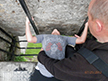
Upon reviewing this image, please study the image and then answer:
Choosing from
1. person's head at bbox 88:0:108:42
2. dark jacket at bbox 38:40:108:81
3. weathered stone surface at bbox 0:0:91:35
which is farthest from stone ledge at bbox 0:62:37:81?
person's head at bbox 88:0:108:42

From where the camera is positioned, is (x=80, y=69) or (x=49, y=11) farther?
(x=49, y=11)

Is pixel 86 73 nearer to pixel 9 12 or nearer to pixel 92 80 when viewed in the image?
pixel 92 80

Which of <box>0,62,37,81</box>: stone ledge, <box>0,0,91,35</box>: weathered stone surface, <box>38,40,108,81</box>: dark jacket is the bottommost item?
<box>0,62,37,81</box>: stone ledge

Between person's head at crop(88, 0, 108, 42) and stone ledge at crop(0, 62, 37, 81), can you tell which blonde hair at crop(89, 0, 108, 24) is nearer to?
person's head at crop(88, 0, 108, 42)

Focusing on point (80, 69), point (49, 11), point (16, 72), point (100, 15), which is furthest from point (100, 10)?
point (16, 72)

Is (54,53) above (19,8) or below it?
below

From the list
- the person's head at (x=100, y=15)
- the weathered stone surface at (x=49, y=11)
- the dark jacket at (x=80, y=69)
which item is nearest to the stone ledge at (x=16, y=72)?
the weathered stone surface at (x=49, y=11)

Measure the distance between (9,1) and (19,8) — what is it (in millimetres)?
139

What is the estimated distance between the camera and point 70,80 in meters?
0.57

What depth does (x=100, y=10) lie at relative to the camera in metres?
0.44

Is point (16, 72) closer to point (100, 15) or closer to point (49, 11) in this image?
point (49, 11)

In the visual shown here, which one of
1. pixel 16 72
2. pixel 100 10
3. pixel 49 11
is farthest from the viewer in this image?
pixel 16 72

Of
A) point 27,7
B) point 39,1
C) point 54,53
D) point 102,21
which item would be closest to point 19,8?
point 27,7

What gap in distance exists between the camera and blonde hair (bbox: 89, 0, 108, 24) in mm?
417
